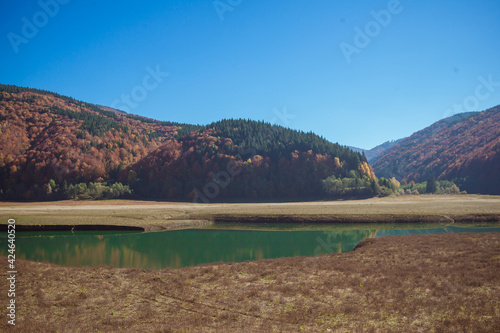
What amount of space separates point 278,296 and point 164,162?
384ft

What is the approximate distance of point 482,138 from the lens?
7392 inches

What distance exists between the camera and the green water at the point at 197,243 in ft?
88.3

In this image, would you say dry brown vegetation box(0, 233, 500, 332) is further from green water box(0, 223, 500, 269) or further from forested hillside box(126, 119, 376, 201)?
forested hillside box(126, 119, 376, 201)

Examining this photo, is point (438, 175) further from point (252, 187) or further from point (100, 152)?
point (100, 152)

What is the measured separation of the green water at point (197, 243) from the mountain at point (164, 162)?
6591 cm

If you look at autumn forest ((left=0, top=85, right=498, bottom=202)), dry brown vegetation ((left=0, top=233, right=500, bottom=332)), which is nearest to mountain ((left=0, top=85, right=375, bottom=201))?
autumn forest ((left=0, top=85, right=498, bottom=202))

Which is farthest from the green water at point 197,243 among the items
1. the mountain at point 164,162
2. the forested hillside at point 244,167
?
the mountain at point 164,162

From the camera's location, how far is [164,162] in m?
125

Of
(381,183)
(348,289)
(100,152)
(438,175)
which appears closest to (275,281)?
(348,289)

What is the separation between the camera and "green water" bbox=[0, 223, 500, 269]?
26.9m

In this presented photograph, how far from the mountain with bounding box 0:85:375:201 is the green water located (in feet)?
216

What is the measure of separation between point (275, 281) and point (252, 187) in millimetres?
95932

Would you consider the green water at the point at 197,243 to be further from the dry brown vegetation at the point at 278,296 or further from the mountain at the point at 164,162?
Answer: the mountain at the point at 164,162

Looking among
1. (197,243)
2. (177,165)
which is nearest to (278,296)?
(197,243)
